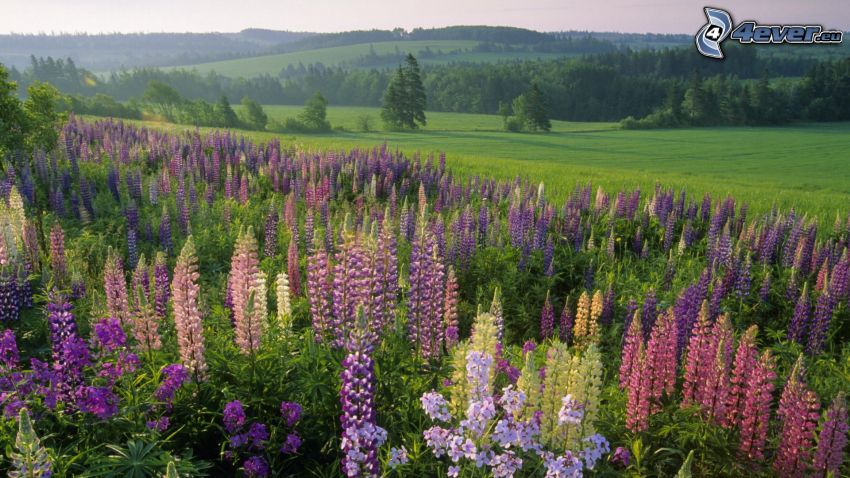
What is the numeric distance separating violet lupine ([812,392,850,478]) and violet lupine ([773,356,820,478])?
0.15 meters

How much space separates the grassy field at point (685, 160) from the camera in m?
21.2

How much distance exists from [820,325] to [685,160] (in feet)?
106

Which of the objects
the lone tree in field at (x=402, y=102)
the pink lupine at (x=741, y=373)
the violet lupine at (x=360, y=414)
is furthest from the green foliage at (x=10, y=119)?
the lone tree in field at (x=402, y=102)

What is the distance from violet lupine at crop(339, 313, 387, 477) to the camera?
3.60 metres

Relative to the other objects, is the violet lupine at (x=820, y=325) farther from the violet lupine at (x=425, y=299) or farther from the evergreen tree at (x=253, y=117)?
the evergreen tree at (x=253, y=117)

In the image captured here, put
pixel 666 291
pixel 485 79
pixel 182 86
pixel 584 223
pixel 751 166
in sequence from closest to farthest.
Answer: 1. pixel 666 291
2. pixel 584 223
3. pixel 751 166
4. pixel 485 79
5. pixel 182 86

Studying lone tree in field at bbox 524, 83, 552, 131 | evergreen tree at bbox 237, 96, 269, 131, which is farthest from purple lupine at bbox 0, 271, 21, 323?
lone tree in field at bbox 524, 83, 552, 131

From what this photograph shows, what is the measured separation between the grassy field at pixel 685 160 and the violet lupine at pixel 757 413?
13236 mm

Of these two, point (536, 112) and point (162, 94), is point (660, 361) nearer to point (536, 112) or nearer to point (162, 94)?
point (536, 112)

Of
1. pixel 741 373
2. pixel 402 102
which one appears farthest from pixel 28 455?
pixel 402 102

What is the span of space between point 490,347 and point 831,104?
89.6 m

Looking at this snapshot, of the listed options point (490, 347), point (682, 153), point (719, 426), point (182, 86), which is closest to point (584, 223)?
point (719, 426)

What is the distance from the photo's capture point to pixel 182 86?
11838 centimetres

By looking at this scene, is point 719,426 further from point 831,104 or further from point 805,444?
point 831,104
